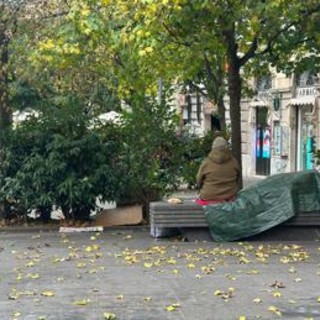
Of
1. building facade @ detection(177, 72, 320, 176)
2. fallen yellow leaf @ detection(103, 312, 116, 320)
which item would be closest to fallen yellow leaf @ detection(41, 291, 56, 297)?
→ fallen yellow leaf @ detection(103, 312, 116, 320)

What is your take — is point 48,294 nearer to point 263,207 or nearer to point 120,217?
point 263,207

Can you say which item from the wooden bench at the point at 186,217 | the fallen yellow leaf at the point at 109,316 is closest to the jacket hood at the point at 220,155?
the wooden bench at the point at 186,217

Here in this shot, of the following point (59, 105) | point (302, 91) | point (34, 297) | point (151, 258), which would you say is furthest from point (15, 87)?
point (302, 91)

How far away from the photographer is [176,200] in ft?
40.1

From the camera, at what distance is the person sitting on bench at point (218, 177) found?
12172mm

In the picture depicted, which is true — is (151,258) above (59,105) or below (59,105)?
below

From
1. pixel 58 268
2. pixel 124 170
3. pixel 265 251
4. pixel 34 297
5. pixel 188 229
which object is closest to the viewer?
pixel 34 297

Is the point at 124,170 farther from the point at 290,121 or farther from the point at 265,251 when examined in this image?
the point at 290,121

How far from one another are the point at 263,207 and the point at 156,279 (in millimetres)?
3471

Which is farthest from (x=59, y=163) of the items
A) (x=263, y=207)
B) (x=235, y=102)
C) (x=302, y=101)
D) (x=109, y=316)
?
(x=302, y=101)

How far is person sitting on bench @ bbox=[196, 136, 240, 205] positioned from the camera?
1217cm

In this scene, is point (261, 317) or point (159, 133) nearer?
point (261, 317)

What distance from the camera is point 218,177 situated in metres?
12.2

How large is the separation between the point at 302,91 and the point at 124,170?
15619mm
